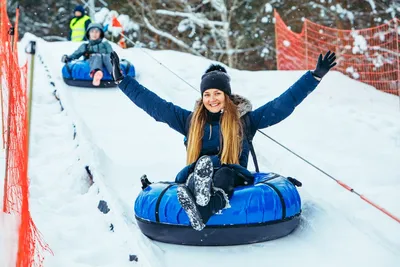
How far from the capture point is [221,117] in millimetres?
3744

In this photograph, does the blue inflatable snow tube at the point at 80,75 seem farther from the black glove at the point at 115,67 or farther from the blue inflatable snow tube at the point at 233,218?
the blue inflatable snow tube at the point at 233,218

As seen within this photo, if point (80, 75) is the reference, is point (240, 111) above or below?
above

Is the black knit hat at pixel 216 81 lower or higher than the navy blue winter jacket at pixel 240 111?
higher

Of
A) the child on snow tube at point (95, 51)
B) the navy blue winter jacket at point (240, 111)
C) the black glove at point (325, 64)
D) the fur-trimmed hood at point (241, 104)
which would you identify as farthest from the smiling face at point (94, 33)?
the black glove at point (325, 64)

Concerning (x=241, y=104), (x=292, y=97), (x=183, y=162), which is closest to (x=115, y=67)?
(x=241, y=104)

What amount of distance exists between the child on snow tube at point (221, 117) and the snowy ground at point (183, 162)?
426mm

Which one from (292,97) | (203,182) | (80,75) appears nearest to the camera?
(203,182)

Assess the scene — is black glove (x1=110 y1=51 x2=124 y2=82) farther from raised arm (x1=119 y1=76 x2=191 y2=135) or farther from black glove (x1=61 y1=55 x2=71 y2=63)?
black glove (x1=61 y1=55 x2=71 y2=63)

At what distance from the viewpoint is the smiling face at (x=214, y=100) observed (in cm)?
375

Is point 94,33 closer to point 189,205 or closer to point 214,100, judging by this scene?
point 214,100

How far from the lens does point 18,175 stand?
3.97m

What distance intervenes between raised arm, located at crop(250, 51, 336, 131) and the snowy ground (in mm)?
645

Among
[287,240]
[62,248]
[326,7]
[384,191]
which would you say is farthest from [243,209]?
[326,7]

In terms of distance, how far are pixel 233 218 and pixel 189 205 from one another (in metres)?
0.28
